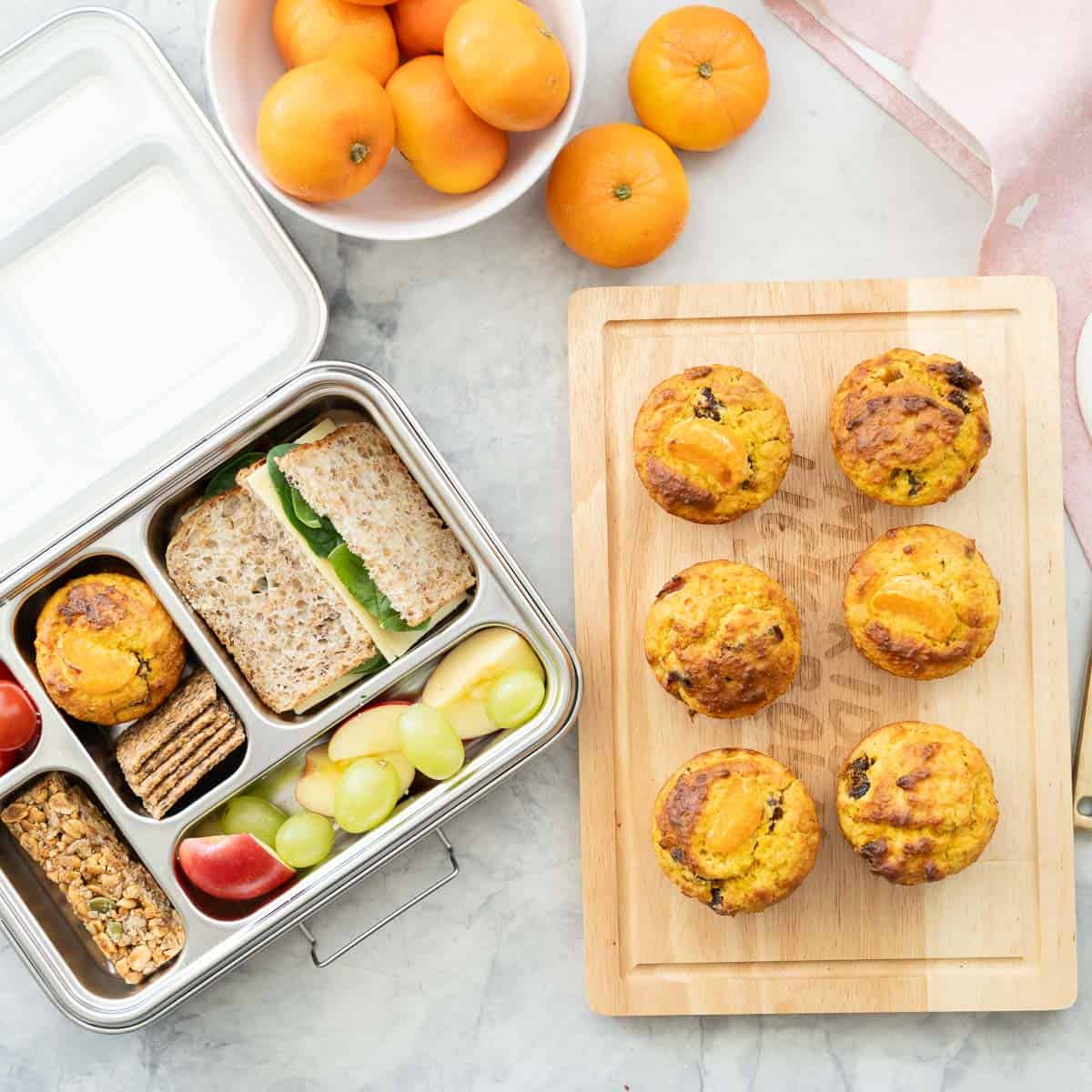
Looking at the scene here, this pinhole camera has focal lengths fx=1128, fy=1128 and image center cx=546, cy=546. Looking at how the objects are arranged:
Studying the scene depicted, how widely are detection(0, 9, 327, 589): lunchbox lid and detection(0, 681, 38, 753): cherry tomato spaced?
0.99ft

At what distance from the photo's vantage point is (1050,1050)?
→ 8.74 ft

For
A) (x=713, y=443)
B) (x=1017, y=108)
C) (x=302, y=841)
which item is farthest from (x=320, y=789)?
(x=1017, y=108)

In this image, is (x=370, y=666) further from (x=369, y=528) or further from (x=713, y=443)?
(x=713, y=443)

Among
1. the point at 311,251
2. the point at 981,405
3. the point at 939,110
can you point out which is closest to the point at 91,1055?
the point at 311,251

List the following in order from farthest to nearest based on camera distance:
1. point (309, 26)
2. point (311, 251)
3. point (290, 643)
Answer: point (311, 251)
point (290, 643)
point (309, 26)

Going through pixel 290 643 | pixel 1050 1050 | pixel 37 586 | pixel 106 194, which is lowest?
pixel 1050 1050

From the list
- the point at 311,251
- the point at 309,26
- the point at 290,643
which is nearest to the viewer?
the point at 309,26

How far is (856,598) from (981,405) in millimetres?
479

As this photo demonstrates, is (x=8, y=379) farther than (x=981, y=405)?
Yes

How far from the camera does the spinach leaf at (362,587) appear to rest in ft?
7.91

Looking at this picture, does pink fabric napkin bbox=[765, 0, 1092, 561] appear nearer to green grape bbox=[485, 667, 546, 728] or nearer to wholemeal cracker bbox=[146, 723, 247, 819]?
green grape bbox=[485, 667, 546, 728]

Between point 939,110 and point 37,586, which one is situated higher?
point 37,586

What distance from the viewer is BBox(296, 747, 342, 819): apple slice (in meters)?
2.50

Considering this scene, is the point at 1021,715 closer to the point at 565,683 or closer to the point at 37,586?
the point at 565,683
